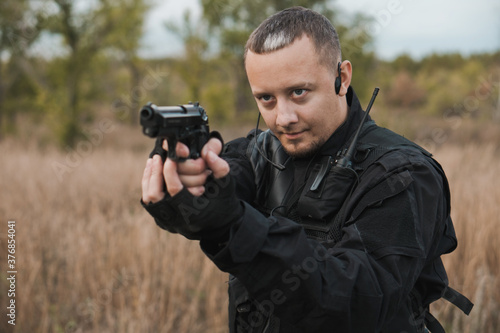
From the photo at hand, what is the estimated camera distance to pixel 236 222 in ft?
3.42

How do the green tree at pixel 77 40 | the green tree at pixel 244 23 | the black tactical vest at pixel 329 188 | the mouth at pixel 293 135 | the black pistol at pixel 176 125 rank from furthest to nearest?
the green tree at pixel 244 23 < the green tree at pixel 77 40 < the mouth at pixel 293 135 < the black tactical vest at pixel 329 188 < the black pistol at pixel 176 125

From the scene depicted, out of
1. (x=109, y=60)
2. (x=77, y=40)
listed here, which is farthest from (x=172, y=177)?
(x=109, y=60)

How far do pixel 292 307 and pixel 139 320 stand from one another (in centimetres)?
226

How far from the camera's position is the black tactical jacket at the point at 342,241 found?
1038mm

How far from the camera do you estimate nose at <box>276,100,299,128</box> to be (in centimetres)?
141

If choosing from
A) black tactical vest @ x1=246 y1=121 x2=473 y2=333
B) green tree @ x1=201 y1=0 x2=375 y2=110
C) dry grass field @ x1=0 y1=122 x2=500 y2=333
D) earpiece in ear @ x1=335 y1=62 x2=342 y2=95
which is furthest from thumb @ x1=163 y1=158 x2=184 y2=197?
green tree @ x1=201 y1=0 x2=375 y2=110

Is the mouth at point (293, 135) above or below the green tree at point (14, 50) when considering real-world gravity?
below

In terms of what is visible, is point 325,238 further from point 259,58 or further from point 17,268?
point 17,268

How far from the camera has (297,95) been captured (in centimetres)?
141

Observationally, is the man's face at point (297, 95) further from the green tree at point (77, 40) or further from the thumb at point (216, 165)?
the green tree at point (77, 40)

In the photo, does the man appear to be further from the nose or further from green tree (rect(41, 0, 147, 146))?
green tree (rect(41, 0, 147, 146))

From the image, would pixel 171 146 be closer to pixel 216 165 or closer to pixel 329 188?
pixel 216 165

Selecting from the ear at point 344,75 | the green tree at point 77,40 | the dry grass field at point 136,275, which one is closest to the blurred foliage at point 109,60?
the green tree at point 77,40

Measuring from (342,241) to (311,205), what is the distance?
22 centimetres
